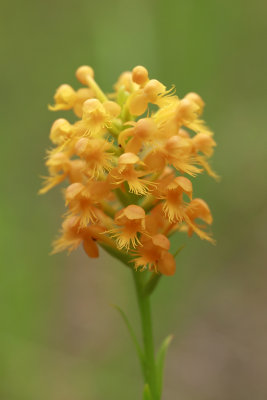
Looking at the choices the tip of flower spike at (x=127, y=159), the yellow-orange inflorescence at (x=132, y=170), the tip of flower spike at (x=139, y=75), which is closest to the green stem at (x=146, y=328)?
the yellow-orange inflorescence at (x=132, y=170)

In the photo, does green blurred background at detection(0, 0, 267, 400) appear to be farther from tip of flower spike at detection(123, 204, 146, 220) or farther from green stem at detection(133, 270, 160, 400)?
tip of flower spike at detection(123, 204, 146, 220)

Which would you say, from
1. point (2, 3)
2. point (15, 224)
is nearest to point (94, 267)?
point (15, 224)

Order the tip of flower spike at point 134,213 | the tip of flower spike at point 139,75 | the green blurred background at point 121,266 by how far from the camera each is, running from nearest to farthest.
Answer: the tip of flower spike at point 134,213 < the tip of flower spike at point 139,75 < the green blurred background at point 121,266

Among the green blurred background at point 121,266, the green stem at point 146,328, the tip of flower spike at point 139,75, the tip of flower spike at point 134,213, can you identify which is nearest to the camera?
the tip of flower spike at point 134,213

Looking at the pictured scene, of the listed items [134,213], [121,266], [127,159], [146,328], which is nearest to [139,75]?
[127,159]

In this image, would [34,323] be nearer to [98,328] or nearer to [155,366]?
[98,328]

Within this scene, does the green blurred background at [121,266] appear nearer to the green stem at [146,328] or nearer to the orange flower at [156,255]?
the green stem at [146,328]
